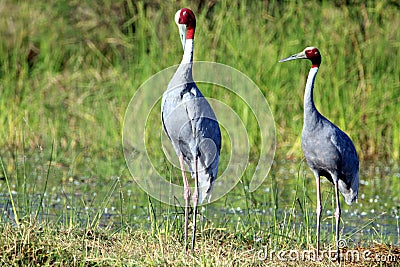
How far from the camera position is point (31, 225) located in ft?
16.8

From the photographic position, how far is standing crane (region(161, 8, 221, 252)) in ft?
18.8

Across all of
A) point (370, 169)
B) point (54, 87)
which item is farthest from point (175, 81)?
point (54, 87)

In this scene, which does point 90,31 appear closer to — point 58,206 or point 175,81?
point 58,206

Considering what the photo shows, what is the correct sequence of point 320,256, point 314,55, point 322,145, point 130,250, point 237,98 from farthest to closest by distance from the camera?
point 237,98
point 314,55
point 322,145
point 320,256
point 130,250

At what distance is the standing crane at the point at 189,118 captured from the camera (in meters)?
5.72

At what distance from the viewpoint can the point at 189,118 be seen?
18.8 ft

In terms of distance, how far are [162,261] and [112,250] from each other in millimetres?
564

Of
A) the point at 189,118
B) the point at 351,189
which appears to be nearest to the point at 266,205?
the point at 351,189
